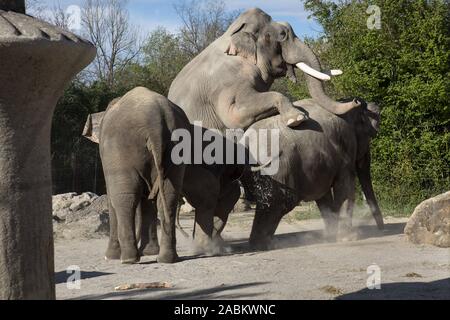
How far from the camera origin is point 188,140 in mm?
8766

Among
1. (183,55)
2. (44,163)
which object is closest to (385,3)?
(44,163)

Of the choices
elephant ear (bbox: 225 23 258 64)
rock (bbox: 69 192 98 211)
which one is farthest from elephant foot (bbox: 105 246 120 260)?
rock (bbox: 69 192 98 211)

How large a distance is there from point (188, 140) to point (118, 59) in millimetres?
30615

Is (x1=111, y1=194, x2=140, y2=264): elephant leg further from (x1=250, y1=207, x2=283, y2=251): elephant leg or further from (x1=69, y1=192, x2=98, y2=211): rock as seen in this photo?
(x1=69, y1=192, x2=98, y2=211): rock

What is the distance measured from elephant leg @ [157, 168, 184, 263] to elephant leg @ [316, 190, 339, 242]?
304 cm

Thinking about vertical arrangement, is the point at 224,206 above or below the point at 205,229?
above

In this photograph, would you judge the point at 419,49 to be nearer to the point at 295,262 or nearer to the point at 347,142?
the point at 347,142

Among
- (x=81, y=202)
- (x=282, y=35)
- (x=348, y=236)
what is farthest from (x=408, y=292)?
(x=81, y=202)

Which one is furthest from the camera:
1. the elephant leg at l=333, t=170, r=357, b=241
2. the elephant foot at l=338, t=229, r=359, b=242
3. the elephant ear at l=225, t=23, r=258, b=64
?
the elephant ear at l=225, t=23, r=258, b=64

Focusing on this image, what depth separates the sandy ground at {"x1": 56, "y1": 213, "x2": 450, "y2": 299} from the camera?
254 inches

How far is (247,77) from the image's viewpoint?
10.6 metres

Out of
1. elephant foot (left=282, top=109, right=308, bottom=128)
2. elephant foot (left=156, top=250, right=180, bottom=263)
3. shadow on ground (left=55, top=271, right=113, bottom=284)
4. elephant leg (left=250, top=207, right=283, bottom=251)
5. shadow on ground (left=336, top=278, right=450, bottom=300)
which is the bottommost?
shadow on ground (left=336, top=278, right=450, bottom=300)

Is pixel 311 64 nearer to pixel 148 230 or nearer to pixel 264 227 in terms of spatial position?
pixel 264 227

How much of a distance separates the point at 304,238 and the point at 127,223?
3.46 meters
